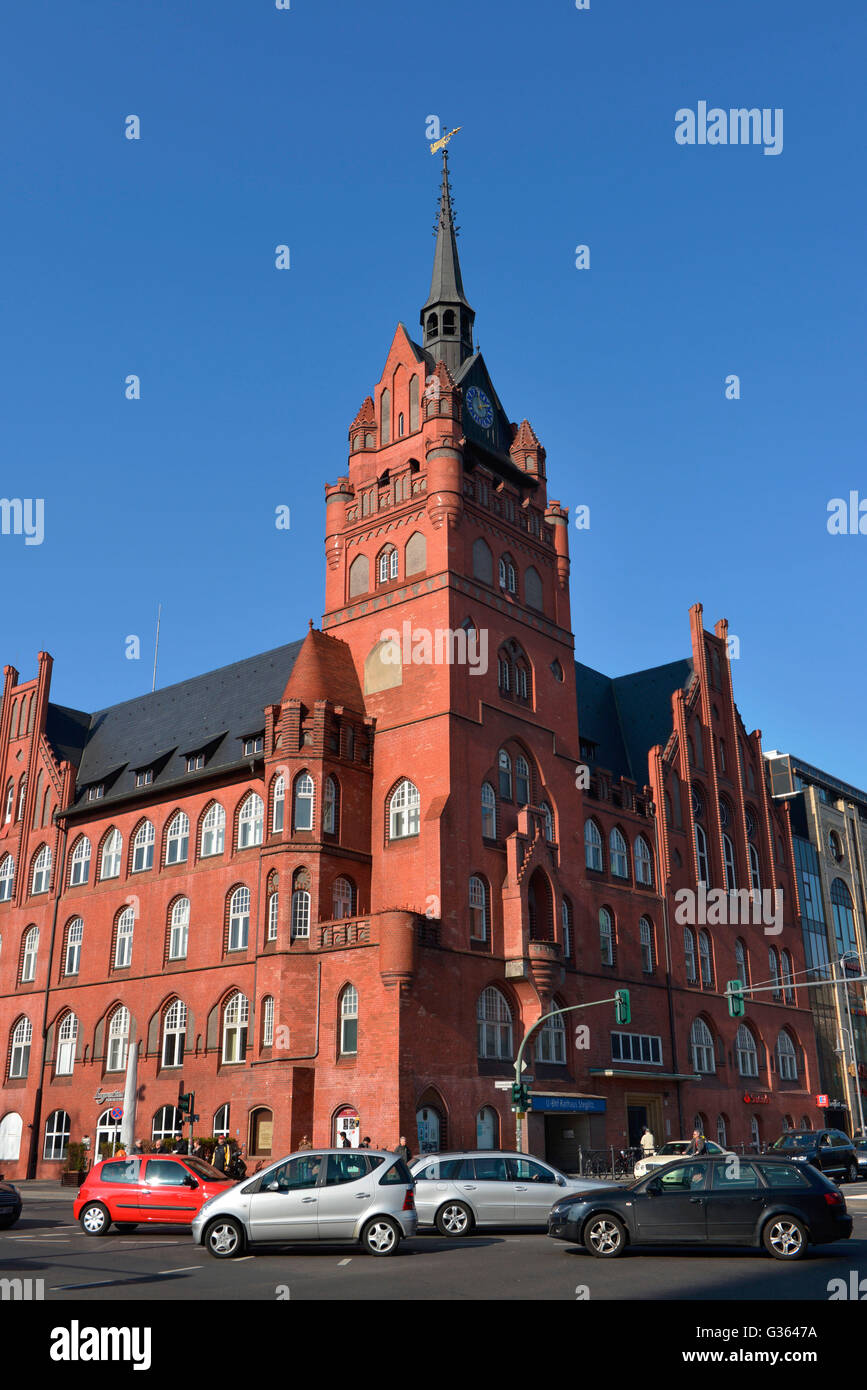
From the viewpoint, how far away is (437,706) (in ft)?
140

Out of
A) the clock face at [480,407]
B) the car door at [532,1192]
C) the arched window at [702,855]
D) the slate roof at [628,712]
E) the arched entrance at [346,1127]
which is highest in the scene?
the clock face at [480,407]

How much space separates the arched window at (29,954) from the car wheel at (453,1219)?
3547 cm

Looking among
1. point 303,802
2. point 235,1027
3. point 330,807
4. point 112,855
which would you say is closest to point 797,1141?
point 330,807

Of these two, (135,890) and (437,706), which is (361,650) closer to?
(437,706)

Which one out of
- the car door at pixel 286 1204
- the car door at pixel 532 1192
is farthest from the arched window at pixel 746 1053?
the car door at pixel 286 1204

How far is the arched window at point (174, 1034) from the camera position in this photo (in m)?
45.0

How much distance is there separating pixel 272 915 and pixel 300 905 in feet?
3.60

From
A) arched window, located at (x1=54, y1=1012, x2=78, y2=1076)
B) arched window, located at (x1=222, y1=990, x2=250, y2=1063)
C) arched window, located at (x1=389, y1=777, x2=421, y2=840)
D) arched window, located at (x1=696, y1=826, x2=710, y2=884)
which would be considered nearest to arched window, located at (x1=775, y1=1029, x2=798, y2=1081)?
arched window, located at (x1=696, y1=826, x2=710, y2=884)

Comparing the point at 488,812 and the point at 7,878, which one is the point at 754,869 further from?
the point at 7,878

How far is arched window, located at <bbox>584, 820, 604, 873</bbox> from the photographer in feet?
165

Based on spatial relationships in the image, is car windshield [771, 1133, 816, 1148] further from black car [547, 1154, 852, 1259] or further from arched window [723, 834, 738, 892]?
black car [547, 1154, 852, 1259]

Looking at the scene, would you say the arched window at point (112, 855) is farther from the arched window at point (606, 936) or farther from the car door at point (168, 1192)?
the car door at point (168, 1192)

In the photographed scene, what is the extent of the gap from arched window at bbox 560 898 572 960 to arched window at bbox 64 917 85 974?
20490mm
